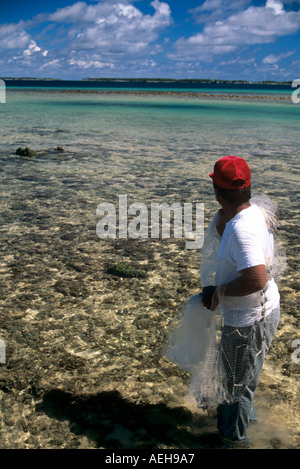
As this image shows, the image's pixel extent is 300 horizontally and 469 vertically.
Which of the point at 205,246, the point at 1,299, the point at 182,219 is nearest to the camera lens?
the point at 205,246

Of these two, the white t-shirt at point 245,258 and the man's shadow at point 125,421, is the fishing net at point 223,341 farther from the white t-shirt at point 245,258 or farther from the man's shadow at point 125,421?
the man's shadow at point 125,421

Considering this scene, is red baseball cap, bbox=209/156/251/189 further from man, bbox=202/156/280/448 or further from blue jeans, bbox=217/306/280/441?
blue jeans, bbox=217/306/280/441

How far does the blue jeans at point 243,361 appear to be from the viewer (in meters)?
2.56

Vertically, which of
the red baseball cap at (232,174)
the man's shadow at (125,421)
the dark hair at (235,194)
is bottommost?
the man's shadow at (125,421)

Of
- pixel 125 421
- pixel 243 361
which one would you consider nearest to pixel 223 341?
pixel 243 361

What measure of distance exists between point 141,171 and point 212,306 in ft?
32.1

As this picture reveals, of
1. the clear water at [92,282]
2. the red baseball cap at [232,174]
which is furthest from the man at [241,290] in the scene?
the clear water at [92,282]

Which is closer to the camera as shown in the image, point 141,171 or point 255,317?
point 255,317

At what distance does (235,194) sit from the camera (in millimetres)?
2465

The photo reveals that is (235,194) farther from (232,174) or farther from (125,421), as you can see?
(125,421)

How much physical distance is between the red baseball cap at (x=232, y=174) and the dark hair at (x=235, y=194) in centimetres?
2
